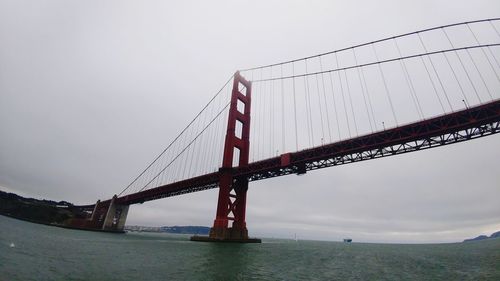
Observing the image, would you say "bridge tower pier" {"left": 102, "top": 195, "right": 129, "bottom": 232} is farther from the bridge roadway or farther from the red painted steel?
the red painted steel

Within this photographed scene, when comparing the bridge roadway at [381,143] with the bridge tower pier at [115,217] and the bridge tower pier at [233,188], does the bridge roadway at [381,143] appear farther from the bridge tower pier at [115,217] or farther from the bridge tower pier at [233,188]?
the bridge tower pier at [115,217]

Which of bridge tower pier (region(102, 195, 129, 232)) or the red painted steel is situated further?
bridge tower pier (region(102, 195, 129, 232))

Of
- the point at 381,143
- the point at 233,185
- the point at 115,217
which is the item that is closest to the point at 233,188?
the point at 233,185

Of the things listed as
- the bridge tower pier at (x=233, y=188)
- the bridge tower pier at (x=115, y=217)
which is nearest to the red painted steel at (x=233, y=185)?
the bridge tower pier at (x=233, y=188)

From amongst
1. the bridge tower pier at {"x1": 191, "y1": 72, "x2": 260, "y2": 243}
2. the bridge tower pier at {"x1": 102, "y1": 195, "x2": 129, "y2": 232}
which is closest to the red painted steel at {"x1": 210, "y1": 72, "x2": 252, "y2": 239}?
the bridge tower pier at {"x1": 191, "y1": 72, "x2": 260, "y2": 243}

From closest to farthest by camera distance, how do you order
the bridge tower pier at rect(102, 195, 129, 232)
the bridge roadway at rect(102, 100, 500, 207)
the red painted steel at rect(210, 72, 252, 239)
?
the bridge roadway at rect(102, 100, 500, 207)
the red painted steel at rect(210, 72, 252, 239)
the bridge tower pier at rect(102, 195, 129, 232)

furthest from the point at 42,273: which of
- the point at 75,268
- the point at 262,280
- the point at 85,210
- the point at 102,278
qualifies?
the point at 85,210

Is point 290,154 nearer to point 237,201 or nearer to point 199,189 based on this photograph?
point 237,201

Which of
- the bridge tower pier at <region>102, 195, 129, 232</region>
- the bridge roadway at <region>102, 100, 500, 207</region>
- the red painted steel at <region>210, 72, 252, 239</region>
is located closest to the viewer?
the bridge roadway at <region>102, 100, 500, 207</region>
